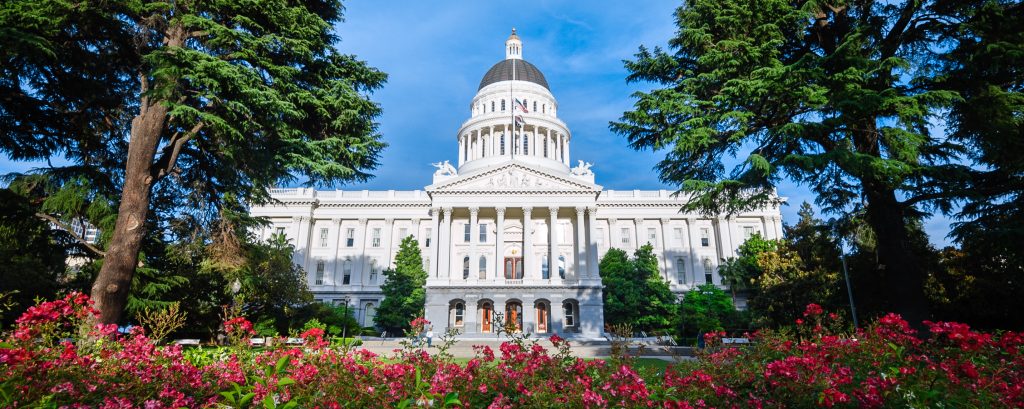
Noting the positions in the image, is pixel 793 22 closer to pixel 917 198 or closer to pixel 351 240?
pixel 917 198

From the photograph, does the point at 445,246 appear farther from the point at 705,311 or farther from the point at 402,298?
the point at 705,311

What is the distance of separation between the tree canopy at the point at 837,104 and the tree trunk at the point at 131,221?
1253 cm

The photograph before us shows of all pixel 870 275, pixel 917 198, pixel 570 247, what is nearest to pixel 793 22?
pixel 917 198

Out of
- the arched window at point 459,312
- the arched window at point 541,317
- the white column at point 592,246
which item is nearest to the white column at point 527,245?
the arched window at point 541,317

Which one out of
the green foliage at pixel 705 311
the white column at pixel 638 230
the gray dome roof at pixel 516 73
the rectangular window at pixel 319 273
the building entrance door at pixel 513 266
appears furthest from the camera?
the gray dome roof at pixel 516 73

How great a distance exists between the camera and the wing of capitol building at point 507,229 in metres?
40.9

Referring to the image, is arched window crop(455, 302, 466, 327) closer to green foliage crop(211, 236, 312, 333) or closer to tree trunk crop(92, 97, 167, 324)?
green foliage crop(211, 236, 312, 333)

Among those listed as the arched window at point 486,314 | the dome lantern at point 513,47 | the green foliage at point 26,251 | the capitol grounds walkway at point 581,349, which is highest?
the dome lantern at point 513,47

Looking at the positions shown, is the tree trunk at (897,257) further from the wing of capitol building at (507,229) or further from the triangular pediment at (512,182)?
the triangular pediment at (512,182)

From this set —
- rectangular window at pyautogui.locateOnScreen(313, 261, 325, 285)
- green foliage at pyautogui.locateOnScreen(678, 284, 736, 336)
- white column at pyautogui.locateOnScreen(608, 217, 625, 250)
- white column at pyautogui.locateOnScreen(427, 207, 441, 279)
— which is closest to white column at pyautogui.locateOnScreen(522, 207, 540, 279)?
white column at pyautogui.locateOnScreen(427, 207, 441, 279)

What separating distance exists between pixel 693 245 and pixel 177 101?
49.6 meters

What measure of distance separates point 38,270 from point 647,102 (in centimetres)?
2196

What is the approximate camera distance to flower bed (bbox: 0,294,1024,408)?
4.64 metres

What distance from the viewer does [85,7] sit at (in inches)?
445
